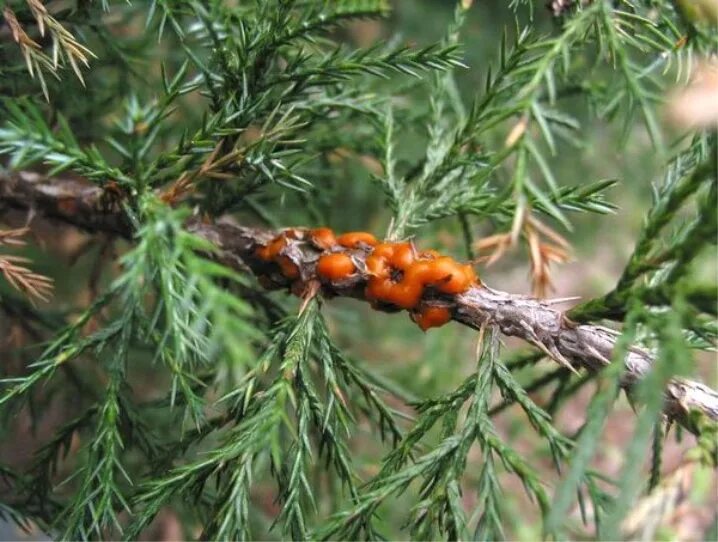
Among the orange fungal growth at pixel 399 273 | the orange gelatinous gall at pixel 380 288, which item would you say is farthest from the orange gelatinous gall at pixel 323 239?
the orange gelatinous gall at pixel 380 288

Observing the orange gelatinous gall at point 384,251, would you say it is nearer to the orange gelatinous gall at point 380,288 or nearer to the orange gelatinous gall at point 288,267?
the orange gelatinous gall at point 380,288

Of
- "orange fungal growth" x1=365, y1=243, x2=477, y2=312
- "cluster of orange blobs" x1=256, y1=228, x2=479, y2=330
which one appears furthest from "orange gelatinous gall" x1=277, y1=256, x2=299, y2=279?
"orange fungal growth" x1=365, y1=243, x2=477, y2=312

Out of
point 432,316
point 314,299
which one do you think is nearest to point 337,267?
point 314,299

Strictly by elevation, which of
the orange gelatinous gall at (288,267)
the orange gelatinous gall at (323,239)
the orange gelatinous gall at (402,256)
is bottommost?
the orange gelatinous gall at (288,267)

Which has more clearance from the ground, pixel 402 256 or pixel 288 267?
pixel 402 256

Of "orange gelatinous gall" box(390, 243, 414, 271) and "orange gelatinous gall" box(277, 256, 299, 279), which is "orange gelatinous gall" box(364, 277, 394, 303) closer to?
"orange gelatinous gall" box(390, 243, 414, 271)

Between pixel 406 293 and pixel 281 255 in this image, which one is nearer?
pixel 406 293

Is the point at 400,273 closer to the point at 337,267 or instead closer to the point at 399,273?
the point at 399,273
